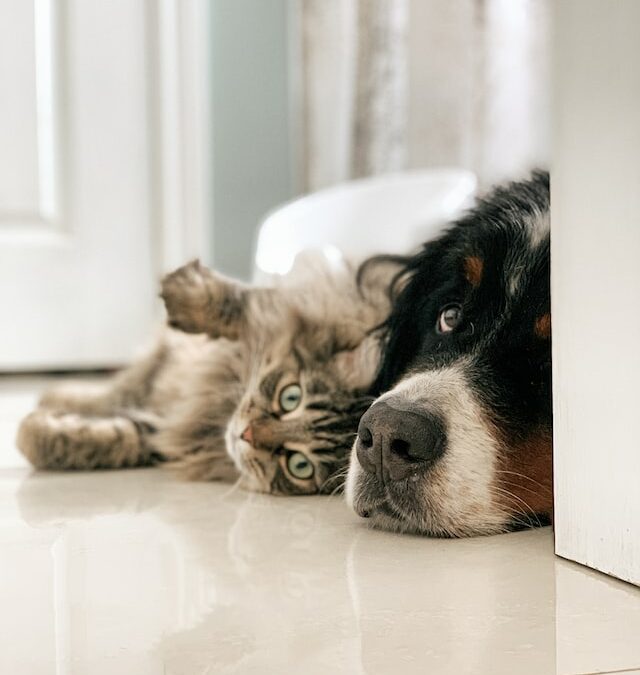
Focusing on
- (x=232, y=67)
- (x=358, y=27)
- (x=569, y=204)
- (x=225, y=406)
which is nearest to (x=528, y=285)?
(x=569, y=204)

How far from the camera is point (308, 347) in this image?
1.51 m

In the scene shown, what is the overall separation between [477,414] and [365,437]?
0.42ft

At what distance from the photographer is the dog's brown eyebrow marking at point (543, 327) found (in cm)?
112

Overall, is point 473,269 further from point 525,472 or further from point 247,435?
point 247,435

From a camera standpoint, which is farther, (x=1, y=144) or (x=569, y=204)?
(x=1, y=144)

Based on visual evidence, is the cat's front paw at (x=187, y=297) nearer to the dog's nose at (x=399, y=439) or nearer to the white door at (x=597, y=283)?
the dog's nose at (x=399, y=439)

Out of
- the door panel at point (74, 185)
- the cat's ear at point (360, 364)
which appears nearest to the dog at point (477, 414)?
the cat's ear at point (360, 364)

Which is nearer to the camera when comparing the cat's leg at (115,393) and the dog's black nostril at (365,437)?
the dog's black nostril at (365,437)

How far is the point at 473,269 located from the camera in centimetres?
119

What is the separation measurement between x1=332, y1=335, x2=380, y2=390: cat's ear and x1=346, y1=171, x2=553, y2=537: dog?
Answer: 0.66 ft

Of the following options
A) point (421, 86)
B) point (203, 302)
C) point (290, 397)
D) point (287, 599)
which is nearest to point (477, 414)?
point (287, 599)

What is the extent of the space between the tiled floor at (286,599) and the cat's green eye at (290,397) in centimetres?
16

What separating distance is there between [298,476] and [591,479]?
0.53 metres

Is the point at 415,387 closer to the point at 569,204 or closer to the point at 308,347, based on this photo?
the point at 569,204
